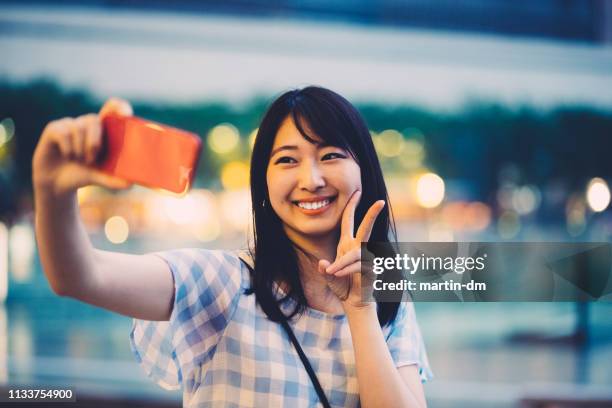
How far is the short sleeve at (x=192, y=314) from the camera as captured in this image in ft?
3.40

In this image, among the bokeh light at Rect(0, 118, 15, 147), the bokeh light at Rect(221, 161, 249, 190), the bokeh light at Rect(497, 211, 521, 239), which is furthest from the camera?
the bokeh light at Rect(221, 161, 249, 190)

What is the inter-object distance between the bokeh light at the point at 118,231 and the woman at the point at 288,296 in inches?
346

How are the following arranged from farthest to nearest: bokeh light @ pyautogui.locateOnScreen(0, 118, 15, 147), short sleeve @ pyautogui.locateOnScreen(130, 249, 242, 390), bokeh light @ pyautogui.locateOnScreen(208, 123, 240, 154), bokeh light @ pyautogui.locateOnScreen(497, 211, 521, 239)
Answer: bokeh light @ pyautogui.locateOnScreen(497, 211, 521, 239) → bokeh light @ pyautogui.locateOnScreen(208, 123, 240, 154) → bokeh light @ pyautogui.locateOnScreen(0, 118, 15, 147) → short sleeve @ pyautogui.locateOnScreen(130, 249, 242, 390)

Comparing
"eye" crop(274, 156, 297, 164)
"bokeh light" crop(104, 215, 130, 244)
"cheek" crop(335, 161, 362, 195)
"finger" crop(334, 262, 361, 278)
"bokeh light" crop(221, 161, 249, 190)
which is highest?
"bokeh light" crop(221, 161, 249, 190)

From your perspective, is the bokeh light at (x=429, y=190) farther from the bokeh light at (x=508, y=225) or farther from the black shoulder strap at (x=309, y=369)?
the black shoulder strap at (x=309, y=369)

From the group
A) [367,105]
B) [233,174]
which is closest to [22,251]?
[233,174]

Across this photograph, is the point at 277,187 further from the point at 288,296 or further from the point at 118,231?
the point at 118,231

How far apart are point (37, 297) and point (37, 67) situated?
319 centimetres

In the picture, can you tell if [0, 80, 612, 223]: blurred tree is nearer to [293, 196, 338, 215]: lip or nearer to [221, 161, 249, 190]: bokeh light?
[221, 161, 249, 190]: bokeh light

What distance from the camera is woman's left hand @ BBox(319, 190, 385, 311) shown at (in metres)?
1.04

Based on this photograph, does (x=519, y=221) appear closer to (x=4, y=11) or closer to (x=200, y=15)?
(x=200, y=15)

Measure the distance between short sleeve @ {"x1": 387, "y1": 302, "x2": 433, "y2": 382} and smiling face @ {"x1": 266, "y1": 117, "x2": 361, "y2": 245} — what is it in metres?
0.22

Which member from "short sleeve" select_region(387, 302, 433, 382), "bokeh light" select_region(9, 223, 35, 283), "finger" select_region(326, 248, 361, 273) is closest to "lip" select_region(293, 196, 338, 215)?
"finger" select_region(326, 248, 361, 273)

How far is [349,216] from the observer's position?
1.12 m
